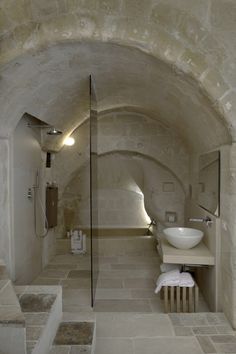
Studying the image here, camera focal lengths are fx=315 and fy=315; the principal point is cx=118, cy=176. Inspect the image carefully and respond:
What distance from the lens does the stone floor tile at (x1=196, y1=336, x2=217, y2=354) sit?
2.45 metres

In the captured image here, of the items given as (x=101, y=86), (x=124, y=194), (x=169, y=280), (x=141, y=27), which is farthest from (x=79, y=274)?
(x=141, y=27)

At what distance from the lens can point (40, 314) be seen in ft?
7.64

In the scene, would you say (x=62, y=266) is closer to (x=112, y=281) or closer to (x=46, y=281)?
(x=46, y=281)

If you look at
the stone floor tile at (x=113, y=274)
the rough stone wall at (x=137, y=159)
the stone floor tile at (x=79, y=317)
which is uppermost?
the rough stone wall at (x=137, y=159)

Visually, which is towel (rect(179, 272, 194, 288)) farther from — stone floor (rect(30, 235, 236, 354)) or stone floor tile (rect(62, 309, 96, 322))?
stone floor tile (rect(62, 309, 96, 322))

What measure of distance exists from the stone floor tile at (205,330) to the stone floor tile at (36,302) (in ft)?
4.12

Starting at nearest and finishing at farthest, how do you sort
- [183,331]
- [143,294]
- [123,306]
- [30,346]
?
[30,346]
[183,331]
[123,306]
[143,294]

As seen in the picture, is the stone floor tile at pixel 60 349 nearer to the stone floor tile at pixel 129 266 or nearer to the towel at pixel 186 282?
the towel at pixel 186 282

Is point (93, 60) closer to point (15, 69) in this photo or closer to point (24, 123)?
point (15, 69)

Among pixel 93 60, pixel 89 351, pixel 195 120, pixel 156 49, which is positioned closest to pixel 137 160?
pixel 195 120

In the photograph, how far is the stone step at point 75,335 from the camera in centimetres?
227

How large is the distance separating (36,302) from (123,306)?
49.7 inches

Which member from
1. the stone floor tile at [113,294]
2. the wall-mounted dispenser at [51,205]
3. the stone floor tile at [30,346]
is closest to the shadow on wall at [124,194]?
the wall-mounted dispenser at [51,205]

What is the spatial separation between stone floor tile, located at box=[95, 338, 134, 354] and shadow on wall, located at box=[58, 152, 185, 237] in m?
3.16
